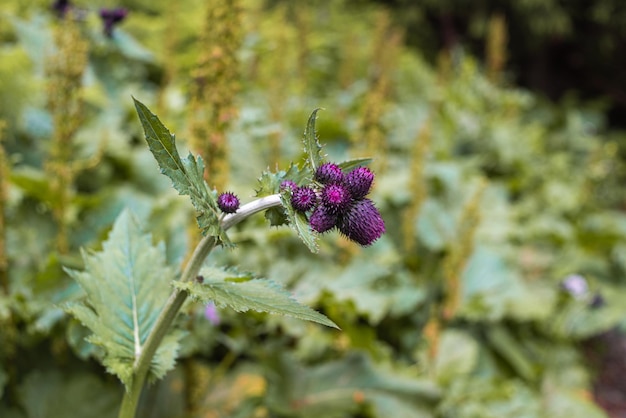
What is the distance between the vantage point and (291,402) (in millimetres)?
2199

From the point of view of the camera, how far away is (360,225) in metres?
1.00

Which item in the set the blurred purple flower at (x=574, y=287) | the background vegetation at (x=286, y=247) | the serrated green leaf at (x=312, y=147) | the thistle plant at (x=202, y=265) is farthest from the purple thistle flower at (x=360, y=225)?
the blurred purple flower at (x=574, y=287)

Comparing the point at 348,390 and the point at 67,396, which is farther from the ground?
the point at 348,390

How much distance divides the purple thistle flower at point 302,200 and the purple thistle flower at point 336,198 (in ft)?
0.07

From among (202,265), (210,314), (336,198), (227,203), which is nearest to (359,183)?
(336,198)

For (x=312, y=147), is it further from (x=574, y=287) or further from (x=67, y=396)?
(x=574, y=287)

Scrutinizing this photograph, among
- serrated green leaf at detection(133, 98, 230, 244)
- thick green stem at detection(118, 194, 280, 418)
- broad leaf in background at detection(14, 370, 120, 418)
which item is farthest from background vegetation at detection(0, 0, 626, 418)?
serrated green leaf at detection(133, 98, 230, 244)

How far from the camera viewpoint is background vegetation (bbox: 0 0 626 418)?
6.52 ft

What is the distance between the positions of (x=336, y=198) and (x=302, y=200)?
0.06 metres

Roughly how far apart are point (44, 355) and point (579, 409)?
2.55 metres

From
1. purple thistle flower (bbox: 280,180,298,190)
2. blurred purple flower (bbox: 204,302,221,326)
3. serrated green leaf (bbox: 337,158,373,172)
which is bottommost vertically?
purple thistle flower (bbox: 280,180,298,190)

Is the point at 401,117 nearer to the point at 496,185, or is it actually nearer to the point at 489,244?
Result: the point at 496,185

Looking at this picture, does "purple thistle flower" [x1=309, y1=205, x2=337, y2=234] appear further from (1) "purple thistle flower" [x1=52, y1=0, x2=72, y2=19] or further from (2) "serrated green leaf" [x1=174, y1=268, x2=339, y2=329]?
(1) "purple thistle flower" [x1=52, y1=0, x2=72, y2=19]

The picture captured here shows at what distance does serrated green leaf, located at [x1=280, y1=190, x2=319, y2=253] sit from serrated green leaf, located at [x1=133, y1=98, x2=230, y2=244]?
0.39 ft
